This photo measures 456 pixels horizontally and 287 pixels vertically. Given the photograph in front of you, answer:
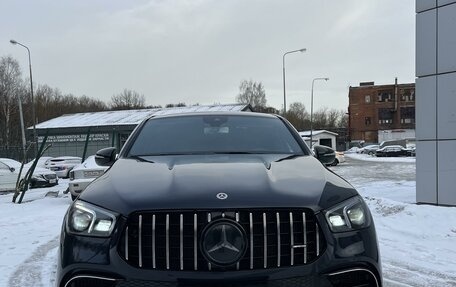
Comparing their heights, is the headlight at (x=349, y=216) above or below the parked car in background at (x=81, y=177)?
above

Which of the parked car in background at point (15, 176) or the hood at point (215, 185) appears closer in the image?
the hood at point (215, 185)

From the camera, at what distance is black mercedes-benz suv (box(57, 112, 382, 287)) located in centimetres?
261

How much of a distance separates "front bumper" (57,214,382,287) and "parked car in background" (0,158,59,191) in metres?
15.2

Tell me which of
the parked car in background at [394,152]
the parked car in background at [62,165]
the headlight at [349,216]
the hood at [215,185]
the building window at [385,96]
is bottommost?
the parked car in background at [394,152]

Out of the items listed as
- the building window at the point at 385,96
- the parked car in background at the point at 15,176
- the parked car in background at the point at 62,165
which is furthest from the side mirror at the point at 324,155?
the building window at the point at 385,96

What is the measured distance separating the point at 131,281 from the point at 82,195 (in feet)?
2.40

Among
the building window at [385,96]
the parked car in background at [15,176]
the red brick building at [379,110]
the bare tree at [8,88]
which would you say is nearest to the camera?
the parked car in background at [15,176]

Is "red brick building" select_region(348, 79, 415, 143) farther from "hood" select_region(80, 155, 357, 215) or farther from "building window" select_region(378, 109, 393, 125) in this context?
"hood" select_region(80, 155, 357, 215)

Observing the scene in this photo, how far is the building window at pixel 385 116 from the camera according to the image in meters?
92.1

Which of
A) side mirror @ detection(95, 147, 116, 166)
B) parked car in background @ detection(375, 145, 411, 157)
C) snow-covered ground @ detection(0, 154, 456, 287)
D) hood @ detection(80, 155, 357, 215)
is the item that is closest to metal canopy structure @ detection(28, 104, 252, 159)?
parked car in background @ detection(375, 145, 411, 157)

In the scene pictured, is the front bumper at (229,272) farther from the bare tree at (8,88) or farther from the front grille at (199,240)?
the bare tree at (8,88)

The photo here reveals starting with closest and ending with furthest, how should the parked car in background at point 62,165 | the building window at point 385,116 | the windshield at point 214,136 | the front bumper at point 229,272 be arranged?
the front bumper at point 229,272, the windshield at point 214,136, the parked car in background at point 62,165, the building window at point 385,116

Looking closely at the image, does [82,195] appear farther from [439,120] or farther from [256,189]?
[439,120]

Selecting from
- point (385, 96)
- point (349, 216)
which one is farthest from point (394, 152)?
point (349, 216)
